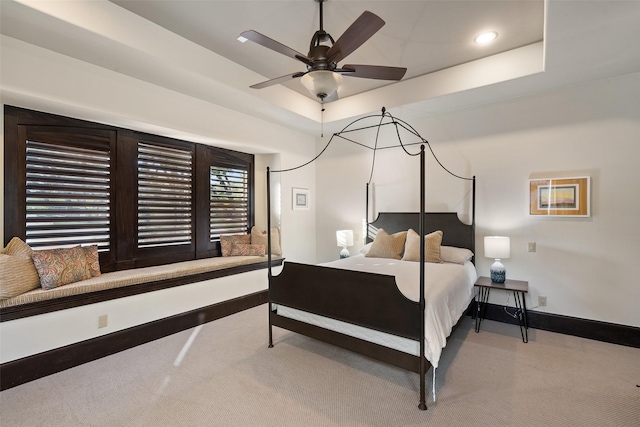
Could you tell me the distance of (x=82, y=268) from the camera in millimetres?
2938

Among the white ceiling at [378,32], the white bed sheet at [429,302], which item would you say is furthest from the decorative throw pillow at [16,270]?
the white ceiling at [378,32]

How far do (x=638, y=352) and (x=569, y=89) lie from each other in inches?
110

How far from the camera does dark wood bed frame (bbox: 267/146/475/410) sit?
84.0 inches

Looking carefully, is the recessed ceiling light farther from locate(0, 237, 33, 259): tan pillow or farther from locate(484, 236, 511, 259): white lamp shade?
locate(0, 237, 33, 259): tan pillow

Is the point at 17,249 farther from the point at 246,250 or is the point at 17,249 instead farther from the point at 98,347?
Result: the point at 246,250

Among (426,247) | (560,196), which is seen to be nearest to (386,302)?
(426,247)

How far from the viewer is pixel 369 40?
294 cm

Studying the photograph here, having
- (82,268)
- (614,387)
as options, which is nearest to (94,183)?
(82,268)

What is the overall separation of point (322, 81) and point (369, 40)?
3.50 ft

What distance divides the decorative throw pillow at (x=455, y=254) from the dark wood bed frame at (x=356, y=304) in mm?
1582

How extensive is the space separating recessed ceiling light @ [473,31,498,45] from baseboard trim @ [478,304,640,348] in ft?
9.99

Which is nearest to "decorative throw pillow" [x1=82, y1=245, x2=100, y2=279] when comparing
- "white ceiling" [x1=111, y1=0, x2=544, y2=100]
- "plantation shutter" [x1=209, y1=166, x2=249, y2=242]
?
"plantation shutter" [x1=209, y1=166, x2=249, y2=242]

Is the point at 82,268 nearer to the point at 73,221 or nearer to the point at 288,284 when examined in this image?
the point at 73,221

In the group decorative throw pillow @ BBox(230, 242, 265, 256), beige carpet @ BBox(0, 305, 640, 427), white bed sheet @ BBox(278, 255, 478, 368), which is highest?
decorative throw pillow @ BBox(230, 242, 265, 256)
